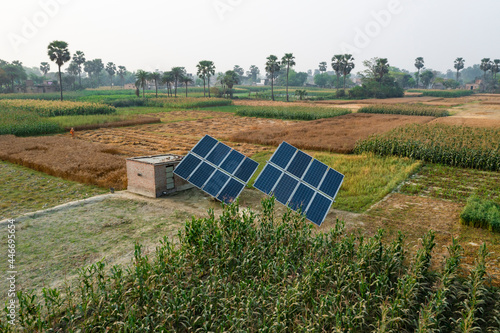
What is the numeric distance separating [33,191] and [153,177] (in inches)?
286

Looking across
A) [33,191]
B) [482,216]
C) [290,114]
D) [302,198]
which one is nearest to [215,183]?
[302,198]

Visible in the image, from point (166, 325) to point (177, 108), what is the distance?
238 feet

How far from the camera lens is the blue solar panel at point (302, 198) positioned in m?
13.8

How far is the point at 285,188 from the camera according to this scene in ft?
47.0

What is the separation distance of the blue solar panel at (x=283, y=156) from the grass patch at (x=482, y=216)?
7736 millimetres

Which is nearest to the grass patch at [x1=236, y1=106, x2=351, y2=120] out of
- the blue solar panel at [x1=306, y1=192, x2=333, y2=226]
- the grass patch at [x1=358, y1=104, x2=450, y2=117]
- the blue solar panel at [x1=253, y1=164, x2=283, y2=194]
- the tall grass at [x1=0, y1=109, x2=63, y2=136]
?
the grass patch at [x1=358, y1=104, x2=450, y2=117]

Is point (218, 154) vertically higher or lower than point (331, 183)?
higher

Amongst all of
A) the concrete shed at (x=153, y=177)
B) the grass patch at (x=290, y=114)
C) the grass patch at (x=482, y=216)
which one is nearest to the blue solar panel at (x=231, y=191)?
the concrete shed at (x=153, y=177)

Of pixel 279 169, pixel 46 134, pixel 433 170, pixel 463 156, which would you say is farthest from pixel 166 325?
pixel 46 134

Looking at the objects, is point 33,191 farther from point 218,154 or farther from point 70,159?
point 218,154

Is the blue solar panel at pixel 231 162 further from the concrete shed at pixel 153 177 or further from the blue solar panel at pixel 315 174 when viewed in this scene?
the blue solar panel at pixel 315 174

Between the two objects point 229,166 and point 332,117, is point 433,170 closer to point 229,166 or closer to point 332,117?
point 229,166

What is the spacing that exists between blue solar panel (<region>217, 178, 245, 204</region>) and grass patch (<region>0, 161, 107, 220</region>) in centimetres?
734

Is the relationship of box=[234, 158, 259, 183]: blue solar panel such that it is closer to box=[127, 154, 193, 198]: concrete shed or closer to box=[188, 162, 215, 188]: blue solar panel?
box=[188, 162, 215, 188]: blue solar panel
